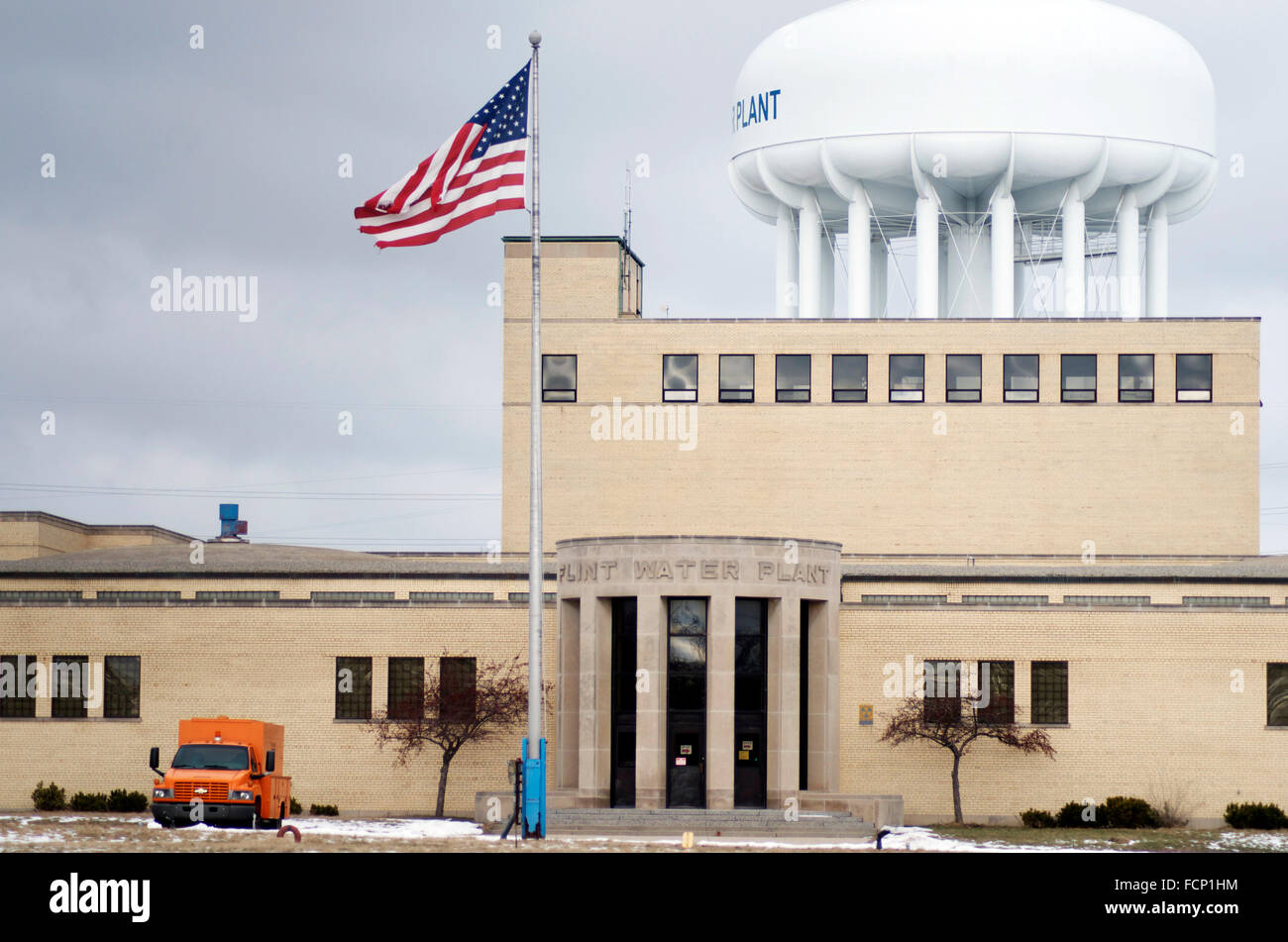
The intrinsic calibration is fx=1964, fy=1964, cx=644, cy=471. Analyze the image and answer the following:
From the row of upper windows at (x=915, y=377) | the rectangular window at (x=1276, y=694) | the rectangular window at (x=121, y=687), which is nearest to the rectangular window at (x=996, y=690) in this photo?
the rectangular window at (x=1276, y=694)

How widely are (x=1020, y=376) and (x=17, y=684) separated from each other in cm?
3177

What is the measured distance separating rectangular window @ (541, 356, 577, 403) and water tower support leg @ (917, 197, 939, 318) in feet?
39.0

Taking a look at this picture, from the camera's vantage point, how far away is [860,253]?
219ft

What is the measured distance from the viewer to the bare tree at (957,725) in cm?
5003

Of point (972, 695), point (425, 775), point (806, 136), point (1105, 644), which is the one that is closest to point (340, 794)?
point (425, 775)

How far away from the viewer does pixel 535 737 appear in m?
36.2

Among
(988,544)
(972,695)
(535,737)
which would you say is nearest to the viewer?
A: (535,737)

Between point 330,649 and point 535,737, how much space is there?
1776cm

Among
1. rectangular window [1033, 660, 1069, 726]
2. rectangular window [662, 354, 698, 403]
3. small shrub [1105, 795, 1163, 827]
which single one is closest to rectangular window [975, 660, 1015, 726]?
rectangular window [1033, 660, 1069, 726]

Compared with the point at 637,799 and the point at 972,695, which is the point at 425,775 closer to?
the point at 637,799

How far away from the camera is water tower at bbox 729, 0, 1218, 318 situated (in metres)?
63.9

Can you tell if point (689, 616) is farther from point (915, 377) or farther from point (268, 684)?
point (915, 377)

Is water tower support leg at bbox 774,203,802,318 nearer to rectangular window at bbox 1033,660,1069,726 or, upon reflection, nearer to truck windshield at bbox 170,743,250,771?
rectangular window at bbox 1033,660,1069,726

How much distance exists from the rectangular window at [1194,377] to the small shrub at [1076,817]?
685 inches
